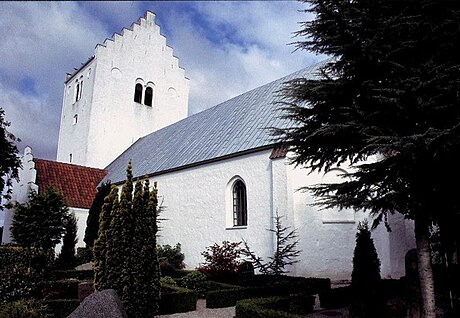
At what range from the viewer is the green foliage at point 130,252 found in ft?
24.1

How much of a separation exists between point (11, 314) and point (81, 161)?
2030 centimetres

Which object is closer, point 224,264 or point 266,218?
point 224,264

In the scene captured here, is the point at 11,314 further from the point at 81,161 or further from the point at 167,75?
the point at 167,75

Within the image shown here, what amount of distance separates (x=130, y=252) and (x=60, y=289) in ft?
14.6

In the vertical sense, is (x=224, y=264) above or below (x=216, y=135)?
below

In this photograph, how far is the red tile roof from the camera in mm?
21328

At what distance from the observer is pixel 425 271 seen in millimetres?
6180

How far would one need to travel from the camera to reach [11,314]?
242 inches

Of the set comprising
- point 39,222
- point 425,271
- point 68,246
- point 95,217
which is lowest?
point 425,271

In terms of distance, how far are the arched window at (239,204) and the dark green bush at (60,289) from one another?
20.7 ft

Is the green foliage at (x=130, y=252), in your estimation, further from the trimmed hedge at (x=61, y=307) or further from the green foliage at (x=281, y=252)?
the green foliage at (x=281, y=252)

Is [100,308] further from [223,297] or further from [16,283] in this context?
[16,283]

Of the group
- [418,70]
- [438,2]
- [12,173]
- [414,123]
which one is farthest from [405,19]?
[12,173]

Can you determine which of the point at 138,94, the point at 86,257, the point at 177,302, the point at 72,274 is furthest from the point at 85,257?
the point at 138,94
